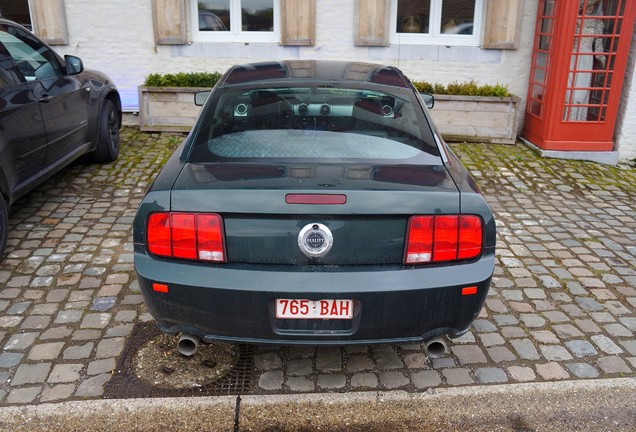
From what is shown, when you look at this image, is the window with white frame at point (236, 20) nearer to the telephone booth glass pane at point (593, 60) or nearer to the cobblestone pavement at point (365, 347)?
the cobblestone pavement at point (365, 347)

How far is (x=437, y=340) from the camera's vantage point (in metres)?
2.93

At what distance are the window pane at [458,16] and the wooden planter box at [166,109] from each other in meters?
3.83

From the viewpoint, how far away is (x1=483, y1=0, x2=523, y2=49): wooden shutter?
8406mm

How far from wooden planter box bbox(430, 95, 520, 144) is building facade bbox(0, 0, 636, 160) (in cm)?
76

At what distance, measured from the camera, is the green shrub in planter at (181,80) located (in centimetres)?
844

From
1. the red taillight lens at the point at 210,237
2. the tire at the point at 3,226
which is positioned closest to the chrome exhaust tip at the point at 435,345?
the red taillight lens at the point at 210,237

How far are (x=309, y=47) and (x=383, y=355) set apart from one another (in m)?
6.32

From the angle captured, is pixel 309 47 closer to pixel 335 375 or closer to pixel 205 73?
pixel 205 73

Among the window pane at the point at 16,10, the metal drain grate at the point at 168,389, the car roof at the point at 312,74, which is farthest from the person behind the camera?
the window pane at the point at 16,10

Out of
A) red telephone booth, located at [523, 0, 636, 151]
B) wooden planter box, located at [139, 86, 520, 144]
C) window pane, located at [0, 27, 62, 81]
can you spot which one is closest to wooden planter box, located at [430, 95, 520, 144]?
wooden planter box, located at [139, 86, 520, 144]

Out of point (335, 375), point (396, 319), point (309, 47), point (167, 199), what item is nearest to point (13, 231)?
point (167, 199)

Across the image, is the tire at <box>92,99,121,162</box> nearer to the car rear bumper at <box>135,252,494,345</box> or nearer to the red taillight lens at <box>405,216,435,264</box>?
the car rear bumper at <box>135,252,494,345</box>

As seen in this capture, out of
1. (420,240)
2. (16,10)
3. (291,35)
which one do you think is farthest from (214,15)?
(420,240)

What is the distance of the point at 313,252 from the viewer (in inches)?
108
